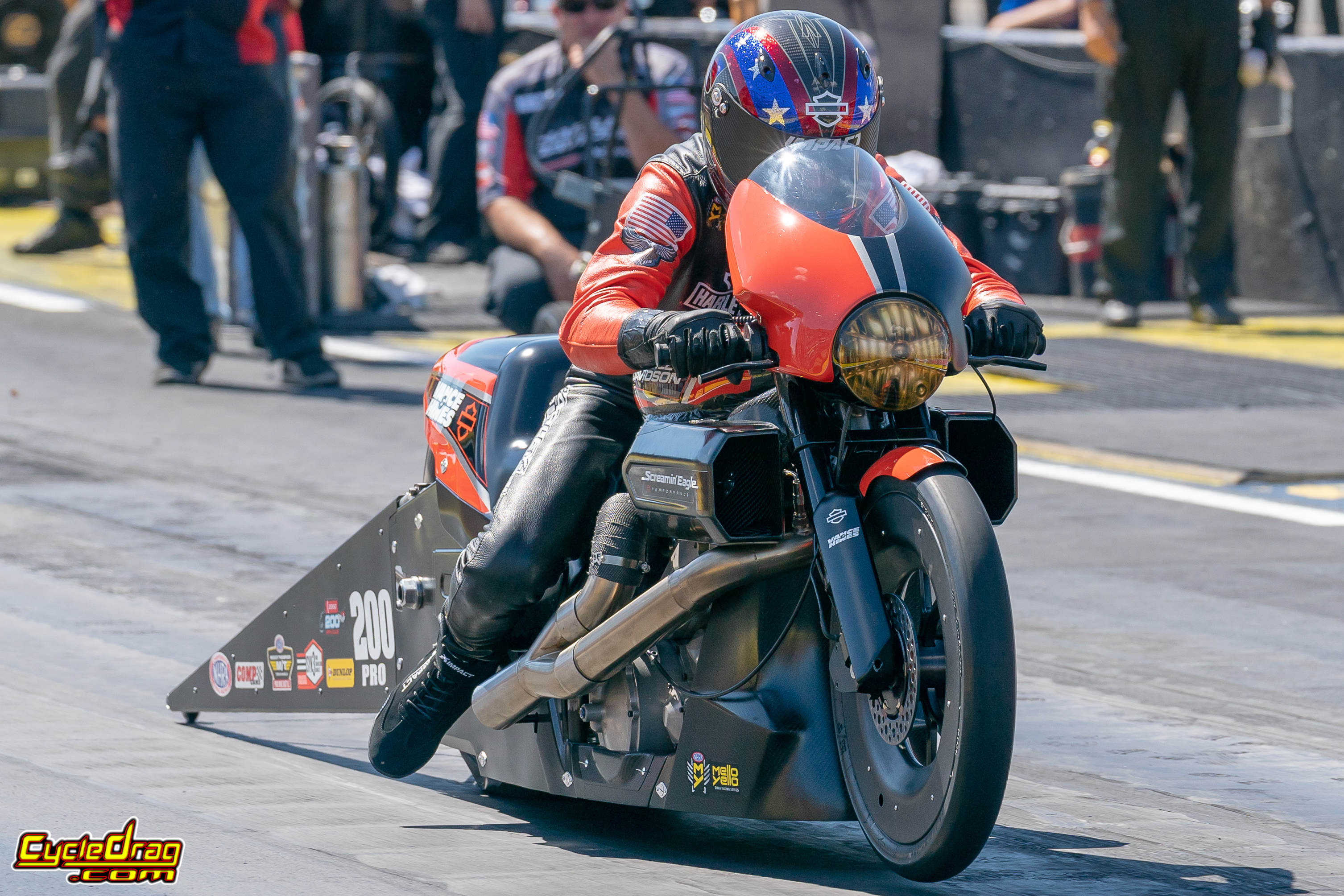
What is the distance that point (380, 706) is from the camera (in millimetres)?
5234

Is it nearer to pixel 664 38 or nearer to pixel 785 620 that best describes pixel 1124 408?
pixel 664 38

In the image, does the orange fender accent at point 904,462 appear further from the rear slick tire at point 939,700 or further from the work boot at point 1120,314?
the work boot at point 1120,314

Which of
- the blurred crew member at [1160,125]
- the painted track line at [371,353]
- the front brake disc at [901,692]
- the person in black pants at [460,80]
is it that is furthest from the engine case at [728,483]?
the person in black pants at [460,80]

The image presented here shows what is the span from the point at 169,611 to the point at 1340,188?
1009 cm

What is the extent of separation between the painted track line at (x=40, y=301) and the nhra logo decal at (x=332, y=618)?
27.4ft

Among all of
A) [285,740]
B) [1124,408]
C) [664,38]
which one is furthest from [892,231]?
[664,38]

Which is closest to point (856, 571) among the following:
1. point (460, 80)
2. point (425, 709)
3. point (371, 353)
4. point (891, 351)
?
point (891, 351)

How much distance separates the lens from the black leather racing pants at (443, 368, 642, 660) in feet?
14.8

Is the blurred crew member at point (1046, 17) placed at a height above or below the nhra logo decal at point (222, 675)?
below

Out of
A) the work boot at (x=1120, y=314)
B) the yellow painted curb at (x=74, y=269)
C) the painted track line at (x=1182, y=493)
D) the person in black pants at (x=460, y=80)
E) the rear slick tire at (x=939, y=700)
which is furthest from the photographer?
the person in black pants at (x=460, y=80)

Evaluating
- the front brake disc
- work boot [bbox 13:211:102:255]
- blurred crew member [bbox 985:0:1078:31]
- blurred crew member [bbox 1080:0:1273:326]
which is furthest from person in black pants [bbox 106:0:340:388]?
blurred crew member [bbox 985:0:1078:31]

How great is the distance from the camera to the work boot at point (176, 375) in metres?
11.1

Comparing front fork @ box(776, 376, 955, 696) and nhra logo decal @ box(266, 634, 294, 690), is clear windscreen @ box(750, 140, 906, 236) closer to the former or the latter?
front fork @ box(776, 376, 955, 696)

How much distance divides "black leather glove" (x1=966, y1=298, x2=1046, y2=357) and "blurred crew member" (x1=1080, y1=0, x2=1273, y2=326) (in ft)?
31.1
